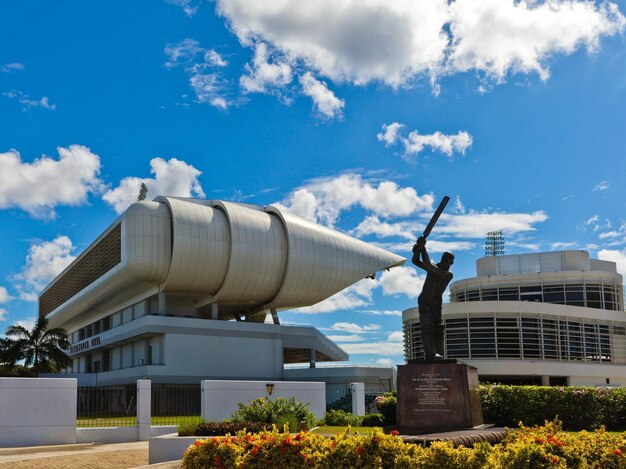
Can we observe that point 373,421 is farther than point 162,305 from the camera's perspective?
No

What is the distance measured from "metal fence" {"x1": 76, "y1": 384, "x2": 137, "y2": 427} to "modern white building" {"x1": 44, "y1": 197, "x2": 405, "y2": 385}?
2101 centimetres

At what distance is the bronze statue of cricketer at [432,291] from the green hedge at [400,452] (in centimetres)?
579

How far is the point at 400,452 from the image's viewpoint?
Result: 11.5 meters

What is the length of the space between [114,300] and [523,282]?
3725cm

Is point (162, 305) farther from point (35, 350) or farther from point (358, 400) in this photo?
point (358, 400)

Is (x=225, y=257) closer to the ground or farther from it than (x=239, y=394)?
farther from it

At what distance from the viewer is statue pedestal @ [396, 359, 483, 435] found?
16750 millimetres


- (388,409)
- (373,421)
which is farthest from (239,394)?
(388,409)

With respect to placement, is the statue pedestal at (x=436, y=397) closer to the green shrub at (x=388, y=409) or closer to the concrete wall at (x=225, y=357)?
the green shrub at (x=388, y=409)

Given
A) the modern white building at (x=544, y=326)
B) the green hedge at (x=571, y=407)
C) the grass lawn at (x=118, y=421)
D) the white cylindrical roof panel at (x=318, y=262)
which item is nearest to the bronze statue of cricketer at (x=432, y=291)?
the green hedge at (x=571, y=407)

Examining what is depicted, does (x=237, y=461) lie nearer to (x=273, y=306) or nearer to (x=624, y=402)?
(x=624, y=402)

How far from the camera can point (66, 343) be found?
65625mm

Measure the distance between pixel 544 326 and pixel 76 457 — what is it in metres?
39.9

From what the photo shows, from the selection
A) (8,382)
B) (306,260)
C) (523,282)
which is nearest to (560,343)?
(523,282)
